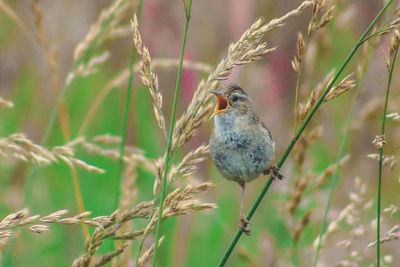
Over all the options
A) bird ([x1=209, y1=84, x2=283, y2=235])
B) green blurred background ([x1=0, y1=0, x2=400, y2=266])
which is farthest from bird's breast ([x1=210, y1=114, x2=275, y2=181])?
green blurred background ([x1=0, y1=0, x2=400, y2=266])

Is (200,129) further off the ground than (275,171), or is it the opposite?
(200,129)

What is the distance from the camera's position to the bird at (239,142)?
9.68 ft

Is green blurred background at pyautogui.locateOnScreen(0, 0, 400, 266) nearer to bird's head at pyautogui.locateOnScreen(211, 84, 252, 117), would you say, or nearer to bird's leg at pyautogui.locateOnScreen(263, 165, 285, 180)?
bird's leg at pyautogui.locateOnScreen(263, 165, 285, 180)

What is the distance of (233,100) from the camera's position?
322 centimetres

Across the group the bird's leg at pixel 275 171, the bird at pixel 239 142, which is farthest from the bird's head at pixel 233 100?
the bird's leg at pixel 275 171

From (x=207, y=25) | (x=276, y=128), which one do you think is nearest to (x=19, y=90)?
(x=207, y=25)

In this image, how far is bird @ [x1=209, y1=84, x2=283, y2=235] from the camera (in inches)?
116

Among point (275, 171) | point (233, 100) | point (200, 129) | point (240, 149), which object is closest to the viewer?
point (275, 171)


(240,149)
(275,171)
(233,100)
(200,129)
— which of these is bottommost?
(275,171)

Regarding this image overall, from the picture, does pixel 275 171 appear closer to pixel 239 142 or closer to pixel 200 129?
pixel 239 142

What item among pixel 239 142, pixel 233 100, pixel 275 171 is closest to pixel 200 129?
pixel 233 100

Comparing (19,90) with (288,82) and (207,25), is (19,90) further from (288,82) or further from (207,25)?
(288,82)

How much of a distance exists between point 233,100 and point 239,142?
0.29 meters

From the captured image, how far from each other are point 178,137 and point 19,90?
334 centimetres
